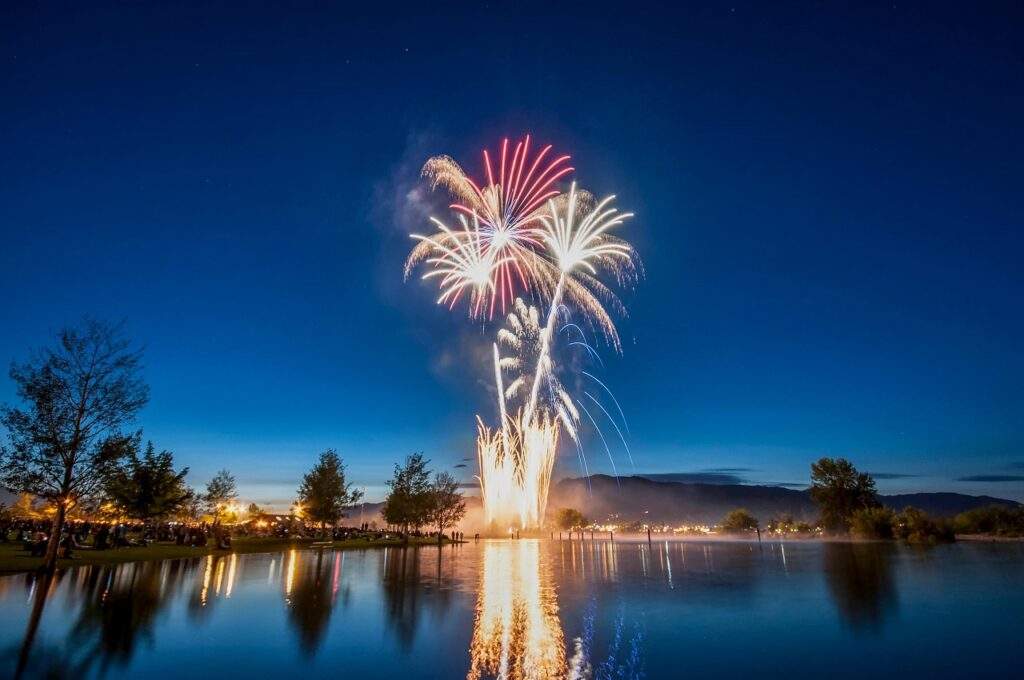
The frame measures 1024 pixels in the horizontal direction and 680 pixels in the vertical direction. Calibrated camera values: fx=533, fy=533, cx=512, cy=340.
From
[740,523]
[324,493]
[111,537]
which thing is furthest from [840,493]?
[111,537]

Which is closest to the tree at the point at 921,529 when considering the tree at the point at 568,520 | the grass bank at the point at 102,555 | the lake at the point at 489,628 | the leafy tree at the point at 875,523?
the leafy tree at the point at 875,523

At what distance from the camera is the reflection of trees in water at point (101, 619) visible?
8.92 metres

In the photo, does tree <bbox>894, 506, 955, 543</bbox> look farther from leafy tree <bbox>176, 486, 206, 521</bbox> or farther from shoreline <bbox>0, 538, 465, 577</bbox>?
leafy tree <bbox>176, 486, 206, 521</bbox>

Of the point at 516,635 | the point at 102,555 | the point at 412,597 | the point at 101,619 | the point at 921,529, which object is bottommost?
the point at 921,529

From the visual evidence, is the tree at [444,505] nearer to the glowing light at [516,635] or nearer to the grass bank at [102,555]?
the grass bank at [102,555]

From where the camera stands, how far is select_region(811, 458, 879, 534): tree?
9300cm

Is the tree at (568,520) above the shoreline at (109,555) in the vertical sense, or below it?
below

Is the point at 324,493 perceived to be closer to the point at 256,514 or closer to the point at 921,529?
the point at 256,514

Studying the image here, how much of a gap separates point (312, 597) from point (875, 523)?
309 feet

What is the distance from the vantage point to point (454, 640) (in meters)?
11.2

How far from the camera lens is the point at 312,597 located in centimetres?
1722

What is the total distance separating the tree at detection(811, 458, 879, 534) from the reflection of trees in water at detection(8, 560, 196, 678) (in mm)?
102210

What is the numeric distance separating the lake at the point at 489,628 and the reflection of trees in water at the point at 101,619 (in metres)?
0.05

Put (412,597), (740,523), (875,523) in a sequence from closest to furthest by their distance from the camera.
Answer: (412,597), (875,523), (740,523)
